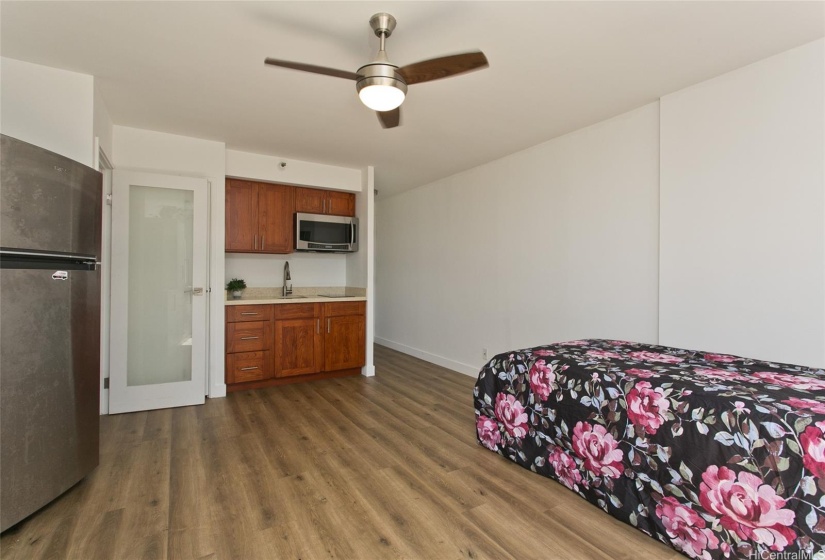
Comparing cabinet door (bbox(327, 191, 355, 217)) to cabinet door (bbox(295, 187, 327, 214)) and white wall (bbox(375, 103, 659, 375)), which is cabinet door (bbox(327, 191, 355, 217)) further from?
white wall (bbox(375, 103, 659, 375))

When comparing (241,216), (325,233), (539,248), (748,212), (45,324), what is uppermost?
(241,216)

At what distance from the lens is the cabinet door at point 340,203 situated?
4734 mm

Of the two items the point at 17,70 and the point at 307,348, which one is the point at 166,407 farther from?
the point at 17,70

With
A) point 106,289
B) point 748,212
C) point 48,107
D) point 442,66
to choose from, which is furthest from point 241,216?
point 748,212

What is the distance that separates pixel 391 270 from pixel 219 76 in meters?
4.10

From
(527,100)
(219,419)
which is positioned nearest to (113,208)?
(219,419)

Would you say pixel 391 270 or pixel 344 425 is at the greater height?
pixel 391 270

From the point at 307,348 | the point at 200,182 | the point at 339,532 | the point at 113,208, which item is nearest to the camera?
the point at 339,532

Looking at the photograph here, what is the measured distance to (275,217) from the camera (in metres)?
4.36

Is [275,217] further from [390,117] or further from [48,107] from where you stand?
[390,117]

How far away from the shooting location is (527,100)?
2814 mm

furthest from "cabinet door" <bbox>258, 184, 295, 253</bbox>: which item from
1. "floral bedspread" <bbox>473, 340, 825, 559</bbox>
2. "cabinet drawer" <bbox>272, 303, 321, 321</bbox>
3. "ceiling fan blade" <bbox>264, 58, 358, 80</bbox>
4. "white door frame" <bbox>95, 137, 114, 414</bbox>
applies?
"floral bedspread" <bbox>473, 340, 825, 559</bbox>

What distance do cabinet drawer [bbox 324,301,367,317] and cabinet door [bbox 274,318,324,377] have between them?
0.16 metres

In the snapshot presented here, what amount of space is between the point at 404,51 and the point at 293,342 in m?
3.03
